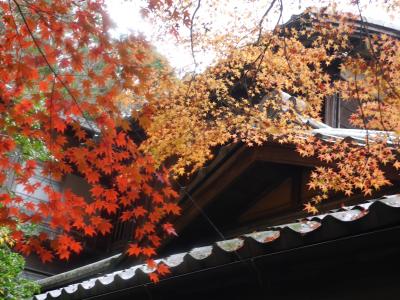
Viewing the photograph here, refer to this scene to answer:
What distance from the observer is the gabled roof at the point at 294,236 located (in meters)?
3.16

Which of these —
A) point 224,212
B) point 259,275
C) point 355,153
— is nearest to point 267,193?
point 224,212

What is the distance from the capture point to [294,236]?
351cm

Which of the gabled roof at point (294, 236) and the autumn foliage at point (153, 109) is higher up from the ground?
the autumn foliage at point (153, 109)

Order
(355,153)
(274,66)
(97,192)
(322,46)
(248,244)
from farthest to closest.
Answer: (322,46) → (274,66) → (97,192) → (355,153) → (248,244)

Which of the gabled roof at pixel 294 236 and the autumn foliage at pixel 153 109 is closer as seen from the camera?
the gabled roof at pixel 294 236

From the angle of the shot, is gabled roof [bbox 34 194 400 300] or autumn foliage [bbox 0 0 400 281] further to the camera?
autumn foliage [bbox 0 0 400 281]

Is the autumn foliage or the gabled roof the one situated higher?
the autumn foliage

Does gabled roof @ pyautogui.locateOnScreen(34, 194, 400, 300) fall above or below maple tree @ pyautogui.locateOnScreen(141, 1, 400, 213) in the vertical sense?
below

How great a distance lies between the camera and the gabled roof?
3.16 metres

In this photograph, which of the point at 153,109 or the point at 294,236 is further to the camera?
the point at 153,109

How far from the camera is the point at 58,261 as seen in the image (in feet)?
50.7

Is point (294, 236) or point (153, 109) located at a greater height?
point (153, 109)

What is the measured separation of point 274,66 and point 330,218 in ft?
17.1

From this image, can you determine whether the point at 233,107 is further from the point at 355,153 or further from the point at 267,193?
the point at 355,153
